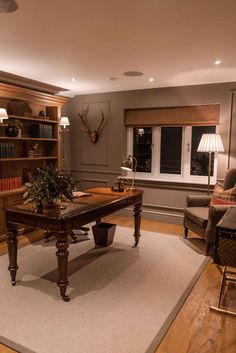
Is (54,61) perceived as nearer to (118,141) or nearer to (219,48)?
(219,48)

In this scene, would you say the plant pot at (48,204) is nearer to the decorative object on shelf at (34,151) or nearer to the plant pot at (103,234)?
the plant pot at (103,234)

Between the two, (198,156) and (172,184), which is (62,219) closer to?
(172,184)

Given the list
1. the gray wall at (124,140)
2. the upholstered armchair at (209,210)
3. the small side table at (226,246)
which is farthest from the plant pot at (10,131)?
the small side table at (226,246)

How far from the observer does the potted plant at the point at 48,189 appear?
101 inches

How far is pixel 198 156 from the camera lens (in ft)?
16.3

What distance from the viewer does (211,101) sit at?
4484 mm

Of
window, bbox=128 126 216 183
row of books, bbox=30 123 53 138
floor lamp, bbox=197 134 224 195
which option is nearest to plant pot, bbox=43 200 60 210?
row of books, bbox=30 123 53 138

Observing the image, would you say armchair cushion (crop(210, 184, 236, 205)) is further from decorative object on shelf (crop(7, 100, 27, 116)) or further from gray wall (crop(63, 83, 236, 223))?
decorative object on shelf (crop(7, 100, 27, 116))

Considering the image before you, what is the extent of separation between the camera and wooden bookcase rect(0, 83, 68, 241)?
13.3 ft

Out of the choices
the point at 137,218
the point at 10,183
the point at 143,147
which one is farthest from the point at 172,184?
the point at 10,183

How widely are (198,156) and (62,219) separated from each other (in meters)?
3.29

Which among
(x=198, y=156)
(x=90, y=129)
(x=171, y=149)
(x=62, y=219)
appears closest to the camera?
(x=62, y=219)

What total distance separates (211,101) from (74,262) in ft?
10.5

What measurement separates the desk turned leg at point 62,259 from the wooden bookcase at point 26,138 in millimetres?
1817
